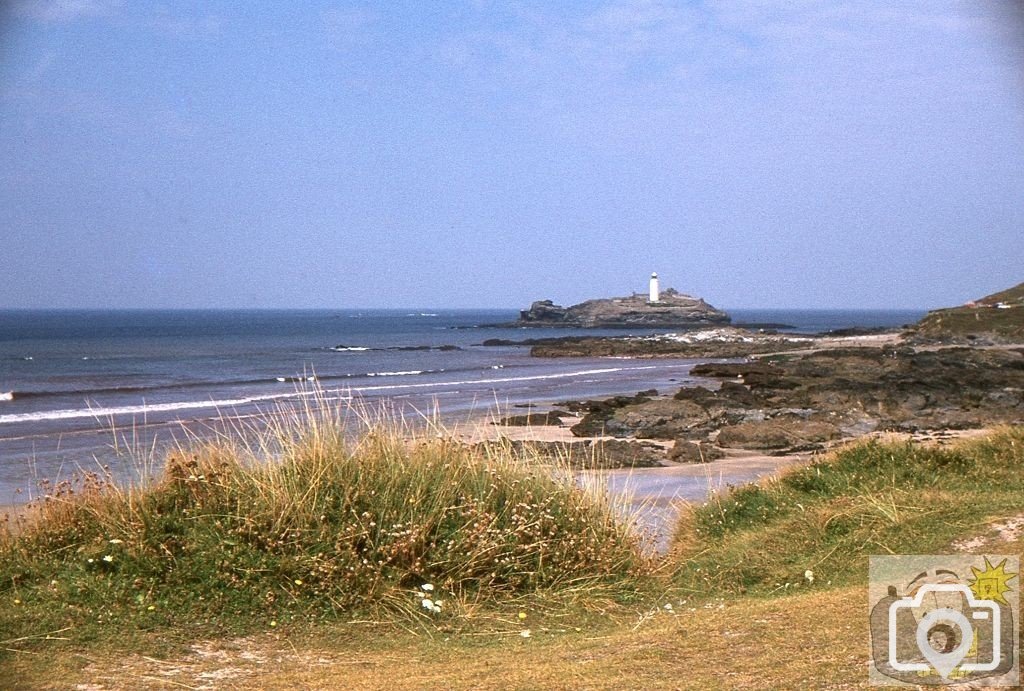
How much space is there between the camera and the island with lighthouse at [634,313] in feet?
457

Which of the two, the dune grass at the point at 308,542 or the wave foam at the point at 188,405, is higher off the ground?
the dune grass at the point at 308,542

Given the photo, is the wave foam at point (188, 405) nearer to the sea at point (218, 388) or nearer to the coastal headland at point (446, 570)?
the sea at point (218, 388)

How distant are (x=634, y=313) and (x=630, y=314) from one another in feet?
1.80

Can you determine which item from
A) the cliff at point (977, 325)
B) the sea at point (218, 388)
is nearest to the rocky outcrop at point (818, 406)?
the sea at point (218, 388)

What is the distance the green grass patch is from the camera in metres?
8.18

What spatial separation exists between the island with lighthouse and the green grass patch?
122 m

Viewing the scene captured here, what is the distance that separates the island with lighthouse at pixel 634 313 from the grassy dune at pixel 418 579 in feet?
412

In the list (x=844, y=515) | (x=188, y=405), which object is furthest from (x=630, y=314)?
(x=844, y=515)

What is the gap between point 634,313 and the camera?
140 m

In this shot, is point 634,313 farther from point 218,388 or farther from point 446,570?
point 446,570

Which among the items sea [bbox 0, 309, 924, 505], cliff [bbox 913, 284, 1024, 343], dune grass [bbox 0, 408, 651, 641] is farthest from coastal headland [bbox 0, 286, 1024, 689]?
cliff [bbox 913, 284, 1024, 343]

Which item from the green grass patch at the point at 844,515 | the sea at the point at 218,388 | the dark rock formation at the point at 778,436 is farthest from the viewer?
the dark rock formation at the point at 778,436

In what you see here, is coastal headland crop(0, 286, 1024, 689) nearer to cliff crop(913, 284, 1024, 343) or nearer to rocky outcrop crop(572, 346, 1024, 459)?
rocky outcrop crop(572, 346, 1024, 459)

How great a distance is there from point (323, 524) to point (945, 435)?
17962 millimetres
